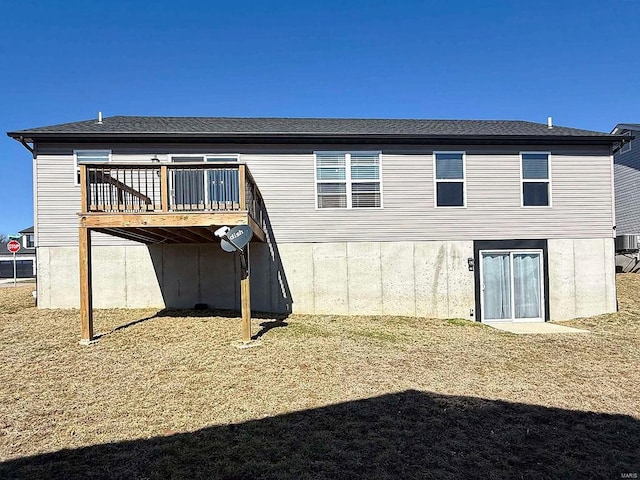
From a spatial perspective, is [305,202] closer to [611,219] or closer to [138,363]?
[138,363]

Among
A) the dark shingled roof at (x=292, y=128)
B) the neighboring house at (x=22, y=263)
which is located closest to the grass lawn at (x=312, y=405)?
the dark shingled roof at (x=292, y=128)

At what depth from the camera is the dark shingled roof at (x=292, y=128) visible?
9.39 meters

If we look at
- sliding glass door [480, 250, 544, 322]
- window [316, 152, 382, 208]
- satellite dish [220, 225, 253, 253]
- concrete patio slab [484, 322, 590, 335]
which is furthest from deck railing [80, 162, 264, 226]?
concrete patio slab [484, 322, 590, 335]

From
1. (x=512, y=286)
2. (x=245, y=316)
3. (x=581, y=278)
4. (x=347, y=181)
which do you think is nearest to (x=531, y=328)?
(x=512, y=286)

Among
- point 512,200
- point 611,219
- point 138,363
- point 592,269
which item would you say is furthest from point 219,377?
point 611,219

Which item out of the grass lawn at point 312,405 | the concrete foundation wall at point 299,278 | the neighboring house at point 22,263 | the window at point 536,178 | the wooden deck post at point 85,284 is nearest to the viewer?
the grass lawn at point 312,405

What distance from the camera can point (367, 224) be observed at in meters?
9.98

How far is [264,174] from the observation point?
986 cm

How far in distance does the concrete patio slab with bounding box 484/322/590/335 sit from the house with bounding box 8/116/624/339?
37 centimetres

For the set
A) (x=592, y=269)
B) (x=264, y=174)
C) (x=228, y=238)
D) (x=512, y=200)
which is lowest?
(x=592, y=269)

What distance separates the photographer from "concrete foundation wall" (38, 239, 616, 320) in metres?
9.55

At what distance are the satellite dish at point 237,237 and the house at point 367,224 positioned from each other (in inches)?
108

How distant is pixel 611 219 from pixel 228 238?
1075cm

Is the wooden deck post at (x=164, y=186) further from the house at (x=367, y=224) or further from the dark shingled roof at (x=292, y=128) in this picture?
the dark shingled roof at (x=292, y=128)
